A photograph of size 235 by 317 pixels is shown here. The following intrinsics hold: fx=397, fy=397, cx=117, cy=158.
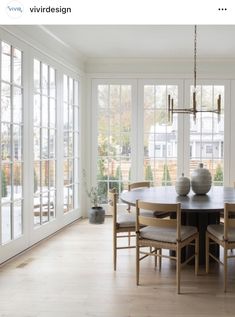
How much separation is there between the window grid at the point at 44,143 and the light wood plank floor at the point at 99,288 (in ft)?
2.32

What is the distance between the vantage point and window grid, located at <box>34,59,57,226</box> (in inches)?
193

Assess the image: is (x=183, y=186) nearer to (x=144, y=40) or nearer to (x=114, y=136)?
(x=144, y=40)

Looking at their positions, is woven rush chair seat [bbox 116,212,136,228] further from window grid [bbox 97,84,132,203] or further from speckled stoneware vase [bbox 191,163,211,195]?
window grid [bbox 97,84,132,203]

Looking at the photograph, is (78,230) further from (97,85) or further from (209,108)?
(209,108)

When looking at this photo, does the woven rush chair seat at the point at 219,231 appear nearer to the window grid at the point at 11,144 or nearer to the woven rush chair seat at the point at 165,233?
the woven rush chair seat at the point at 165,233

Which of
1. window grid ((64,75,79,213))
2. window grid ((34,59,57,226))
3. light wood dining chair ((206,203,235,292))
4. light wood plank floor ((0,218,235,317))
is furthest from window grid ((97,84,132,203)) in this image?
light wood dining chair ((206,203,235,292))

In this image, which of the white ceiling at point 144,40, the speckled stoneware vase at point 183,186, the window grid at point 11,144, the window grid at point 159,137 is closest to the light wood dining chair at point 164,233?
the speckled stoneware vase at point 183,186

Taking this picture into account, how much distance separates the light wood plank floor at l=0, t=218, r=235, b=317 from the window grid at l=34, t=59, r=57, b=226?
0.71 metres

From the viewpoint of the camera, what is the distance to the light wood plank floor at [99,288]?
9.65 feet

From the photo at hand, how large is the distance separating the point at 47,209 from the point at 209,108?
3.20 meters

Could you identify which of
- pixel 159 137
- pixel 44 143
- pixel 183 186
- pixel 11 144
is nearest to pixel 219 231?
pixel 183 186

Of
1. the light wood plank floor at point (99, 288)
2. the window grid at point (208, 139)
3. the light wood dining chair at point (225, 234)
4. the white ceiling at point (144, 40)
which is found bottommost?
the light wood plank floor at point (99, 288)
